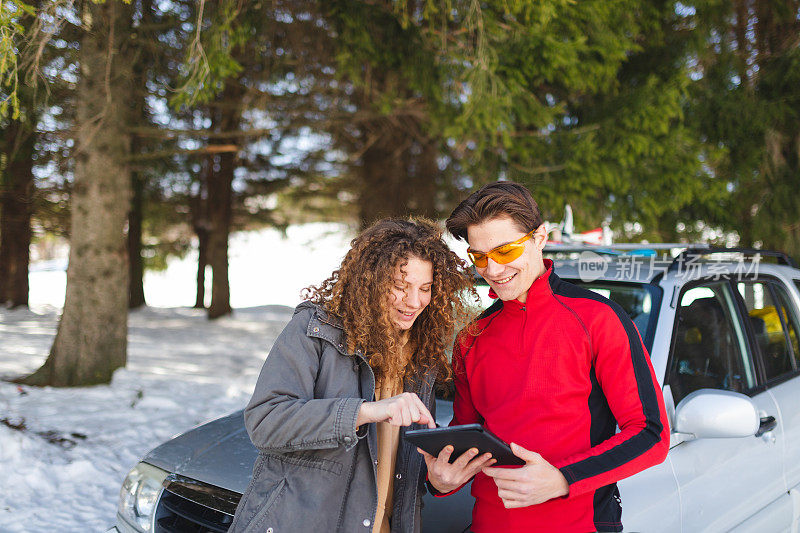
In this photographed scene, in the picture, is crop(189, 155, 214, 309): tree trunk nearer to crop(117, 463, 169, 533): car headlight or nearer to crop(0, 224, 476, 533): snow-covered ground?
crop(0, 224, 476, 533): snow-covered ground

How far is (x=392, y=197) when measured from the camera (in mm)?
13211

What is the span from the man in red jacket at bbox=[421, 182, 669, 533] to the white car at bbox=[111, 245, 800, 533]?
1.31 ft

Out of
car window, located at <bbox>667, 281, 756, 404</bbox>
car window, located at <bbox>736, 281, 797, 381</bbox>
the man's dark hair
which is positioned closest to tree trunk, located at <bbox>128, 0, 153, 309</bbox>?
the man's dark hair

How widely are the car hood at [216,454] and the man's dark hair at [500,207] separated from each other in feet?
3.61

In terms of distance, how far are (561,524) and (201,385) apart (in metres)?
6.62

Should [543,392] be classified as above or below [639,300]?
below

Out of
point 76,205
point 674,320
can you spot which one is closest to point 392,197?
point 76,205

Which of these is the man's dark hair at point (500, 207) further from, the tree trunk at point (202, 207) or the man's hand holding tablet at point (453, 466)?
the tree trunk at point (202, 207)

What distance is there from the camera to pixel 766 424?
3.04 meters

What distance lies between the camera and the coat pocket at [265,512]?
69.6 inches

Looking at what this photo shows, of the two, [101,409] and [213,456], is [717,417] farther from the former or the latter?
[101,409]

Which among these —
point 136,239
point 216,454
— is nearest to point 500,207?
point 216,454

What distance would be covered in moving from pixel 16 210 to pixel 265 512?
11.2 metres

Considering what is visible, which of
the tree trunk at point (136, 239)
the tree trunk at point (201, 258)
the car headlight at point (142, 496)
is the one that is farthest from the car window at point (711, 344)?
the tree trunk at point (201, 258)
